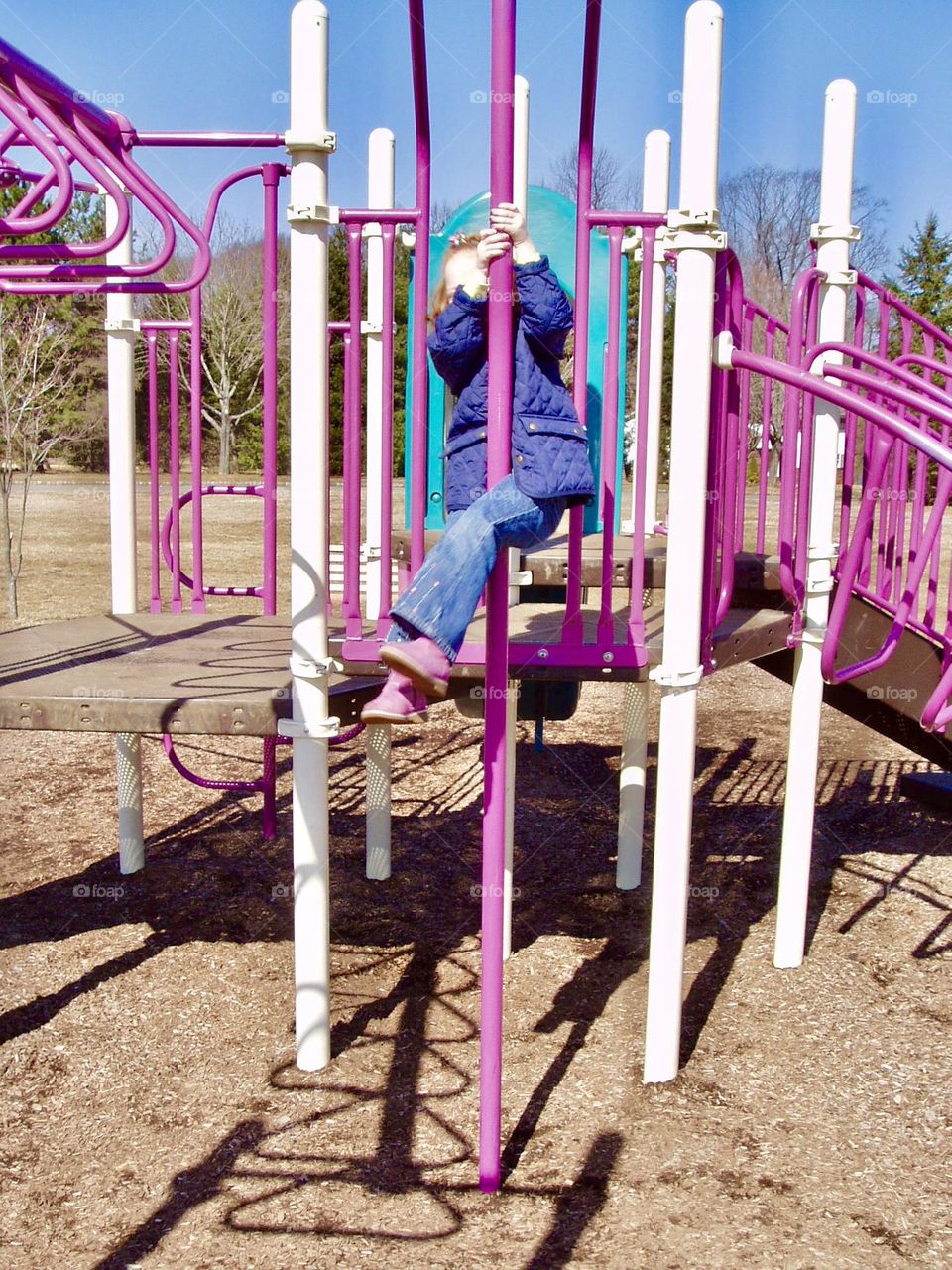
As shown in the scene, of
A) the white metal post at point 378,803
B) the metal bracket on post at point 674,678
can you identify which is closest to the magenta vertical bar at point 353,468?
the metal bracket on post at point 674,678

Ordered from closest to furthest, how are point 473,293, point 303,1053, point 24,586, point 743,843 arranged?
point 473,293, point 303,1053, point 743,843, point 24,586

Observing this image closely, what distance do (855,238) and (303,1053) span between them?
3525 mm

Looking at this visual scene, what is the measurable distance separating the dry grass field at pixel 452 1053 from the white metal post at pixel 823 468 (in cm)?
82

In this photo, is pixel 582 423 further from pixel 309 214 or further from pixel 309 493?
pixel 309 214

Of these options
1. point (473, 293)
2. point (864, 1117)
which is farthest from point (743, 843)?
point (473, 293)

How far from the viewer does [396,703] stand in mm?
3145

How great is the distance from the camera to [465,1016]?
180 inches

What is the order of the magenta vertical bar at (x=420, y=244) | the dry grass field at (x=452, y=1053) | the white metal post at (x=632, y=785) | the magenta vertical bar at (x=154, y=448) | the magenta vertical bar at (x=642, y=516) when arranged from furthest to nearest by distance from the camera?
the white metal post at (x=632, y=785) → the magenta vertical bar at (x=154, y=448) → the magenta vertical bar at (x=642, y=516) → the magenta vertical bar at (x=420, y=244) → the dry grass field at (x=452, y=1053)

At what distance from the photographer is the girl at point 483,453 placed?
121 inches

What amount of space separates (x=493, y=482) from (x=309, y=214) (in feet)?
3.49

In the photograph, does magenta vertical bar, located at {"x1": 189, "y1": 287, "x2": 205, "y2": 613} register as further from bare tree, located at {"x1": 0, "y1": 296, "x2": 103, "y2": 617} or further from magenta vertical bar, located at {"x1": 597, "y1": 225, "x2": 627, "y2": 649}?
bare tree, located at {"x1": 0, "y1": 296, "x2": 103, "y2": 617}

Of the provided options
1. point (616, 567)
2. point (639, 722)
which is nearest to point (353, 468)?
point (616, 567)

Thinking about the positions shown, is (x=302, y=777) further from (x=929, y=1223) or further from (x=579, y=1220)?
(x=929, y=1223)

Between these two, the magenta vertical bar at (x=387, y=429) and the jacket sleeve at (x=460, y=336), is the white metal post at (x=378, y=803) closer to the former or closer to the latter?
the magenta vertical bar at (x=387, y=429)
